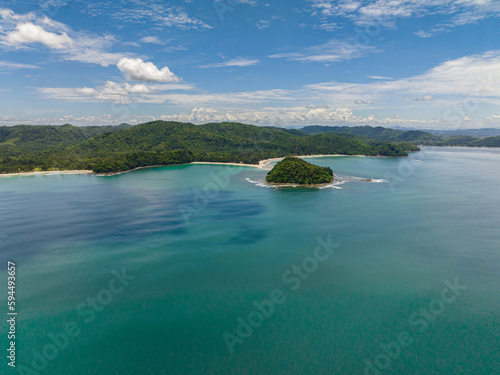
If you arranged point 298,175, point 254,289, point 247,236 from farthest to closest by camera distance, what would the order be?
point 298,175, point 247,236, point 254,289

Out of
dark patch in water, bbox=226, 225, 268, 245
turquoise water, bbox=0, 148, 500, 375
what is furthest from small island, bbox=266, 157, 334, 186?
dark patch in water, bbox=226, 225, 268, 245

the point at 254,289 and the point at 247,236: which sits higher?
the point at 247,236

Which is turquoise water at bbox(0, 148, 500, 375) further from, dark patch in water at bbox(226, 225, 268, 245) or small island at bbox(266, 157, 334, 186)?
small island at bbox(266, 157, 334, 186)

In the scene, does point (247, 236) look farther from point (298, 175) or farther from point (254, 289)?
point (298, 175)

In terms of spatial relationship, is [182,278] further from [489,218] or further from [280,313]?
[489,218]

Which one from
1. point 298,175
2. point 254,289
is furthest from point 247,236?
point 298,175

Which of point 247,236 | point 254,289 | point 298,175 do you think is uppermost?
point 298,175

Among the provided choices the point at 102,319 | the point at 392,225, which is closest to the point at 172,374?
the point at 102,319
